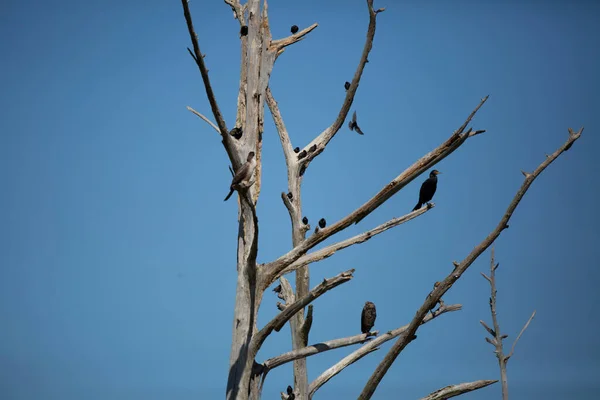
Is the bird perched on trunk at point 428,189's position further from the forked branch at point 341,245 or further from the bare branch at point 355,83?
the forked branch at point 341,245

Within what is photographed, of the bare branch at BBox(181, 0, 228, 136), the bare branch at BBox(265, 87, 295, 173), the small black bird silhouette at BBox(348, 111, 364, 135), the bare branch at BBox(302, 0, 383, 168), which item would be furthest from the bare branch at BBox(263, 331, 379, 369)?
the small black bird silhouette at BBox(348, 111, 364, 135)

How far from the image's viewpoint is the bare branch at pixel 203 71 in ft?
14.7

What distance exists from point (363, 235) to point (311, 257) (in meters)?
0.44

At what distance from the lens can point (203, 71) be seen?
15.1 ft

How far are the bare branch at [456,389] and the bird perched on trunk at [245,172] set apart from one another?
2.19m

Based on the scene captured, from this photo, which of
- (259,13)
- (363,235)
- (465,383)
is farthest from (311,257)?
(259,13)

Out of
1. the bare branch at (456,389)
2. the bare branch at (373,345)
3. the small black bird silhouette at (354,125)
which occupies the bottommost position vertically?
the bare branch at (456,389)

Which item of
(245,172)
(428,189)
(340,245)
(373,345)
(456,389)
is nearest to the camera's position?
(245,172)

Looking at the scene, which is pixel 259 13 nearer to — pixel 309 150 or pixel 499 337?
pixel 309 150

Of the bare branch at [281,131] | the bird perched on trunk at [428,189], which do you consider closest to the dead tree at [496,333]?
the bird perched on trunk at [428,189]

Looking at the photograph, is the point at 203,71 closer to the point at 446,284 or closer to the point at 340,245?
the point at 340,245

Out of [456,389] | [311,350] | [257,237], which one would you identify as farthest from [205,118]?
[456,389]

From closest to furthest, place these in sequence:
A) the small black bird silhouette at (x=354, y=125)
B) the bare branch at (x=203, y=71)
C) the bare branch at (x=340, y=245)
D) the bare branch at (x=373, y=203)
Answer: the bare branch at (x=203, y=71), the bare branch at (x=373, y=203), the bare branch at (x=340, y=245), the small black bird silhouette at (x=354, y=125)

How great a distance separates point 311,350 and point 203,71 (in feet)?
7.02
